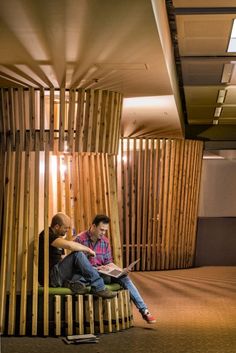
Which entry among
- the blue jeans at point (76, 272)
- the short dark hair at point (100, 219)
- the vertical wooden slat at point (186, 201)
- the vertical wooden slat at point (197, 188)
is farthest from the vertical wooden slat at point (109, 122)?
the vertical wooden slat at point (197, 188)

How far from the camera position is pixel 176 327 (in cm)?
795

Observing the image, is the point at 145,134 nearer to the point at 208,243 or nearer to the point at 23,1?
the point at 208,243

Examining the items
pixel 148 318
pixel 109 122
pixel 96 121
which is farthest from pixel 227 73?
pixel 148 318

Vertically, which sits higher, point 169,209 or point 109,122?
point 109,122

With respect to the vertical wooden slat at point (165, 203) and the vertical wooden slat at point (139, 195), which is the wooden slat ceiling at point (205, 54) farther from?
the vertical wooden slat at point (139, 195)

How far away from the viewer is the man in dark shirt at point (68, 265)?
748 centimetres

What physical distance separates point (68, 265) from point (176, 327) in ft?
4.48

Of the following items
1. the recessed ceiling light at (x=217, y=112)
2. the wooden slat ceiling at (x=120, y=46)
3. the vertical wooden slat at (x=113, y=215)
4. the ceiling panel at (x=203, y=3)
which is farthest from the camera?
the recessed ceiling light at (x=217, y=112)

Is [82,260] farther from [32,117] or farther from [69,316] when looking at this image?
[32,117]

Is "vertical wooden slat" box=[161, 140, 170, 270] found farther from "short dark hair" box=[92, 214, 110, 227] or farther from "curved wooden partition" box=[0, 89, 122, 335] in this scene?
"short dark hair" box=[92, 214, 110, 227]

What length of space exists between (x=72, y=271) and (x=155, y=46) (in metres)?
2.50

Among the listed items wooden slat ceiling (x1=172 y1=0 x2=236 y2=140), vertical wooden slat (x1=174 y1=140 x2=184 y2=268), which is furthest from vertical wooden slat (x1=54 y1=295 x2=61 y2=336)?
vertical wooden slat (x1=174 y1=140 x2=184 y2=268)

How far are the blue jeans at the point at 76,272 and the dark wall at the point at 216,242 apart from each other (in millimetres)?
8773

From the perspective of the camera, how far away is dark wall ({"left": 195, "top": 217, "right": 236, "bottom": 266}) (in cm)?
1616
